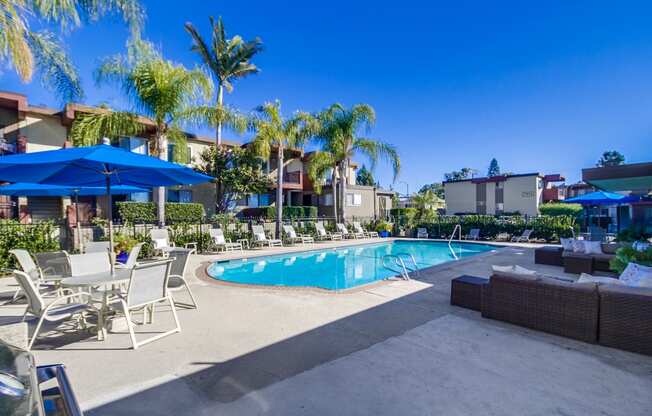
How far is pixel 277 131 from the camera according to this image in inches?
637

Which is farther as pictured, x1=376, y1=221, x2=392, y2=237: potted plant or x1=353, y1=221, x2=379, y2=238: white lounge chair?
x1=376, y1=221, x2=392, y2=237: potted plant

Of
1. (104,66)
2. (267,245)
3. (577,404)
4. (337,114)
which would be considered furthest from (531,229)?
(104,66)

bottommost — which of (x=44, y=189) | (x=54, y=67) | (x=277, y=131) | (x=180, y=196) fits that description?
(x=44, y=189)

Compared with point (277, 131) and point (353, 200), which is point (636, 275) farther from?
point (353, 200)

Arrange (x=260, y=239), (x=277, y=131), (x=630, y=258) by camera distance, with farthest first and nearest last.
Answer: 1. (x=277, y=131)
2. (x=260, y=239)
3. (x=630, y=258)

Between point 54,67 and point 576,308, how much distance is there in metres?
10.7

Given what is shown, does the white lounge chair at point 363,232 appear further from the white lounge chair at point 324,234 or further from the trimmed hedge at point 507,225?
the trimmed hedge at point 507,225

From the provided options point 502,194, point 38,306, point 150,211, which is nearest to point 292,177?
point 150,211

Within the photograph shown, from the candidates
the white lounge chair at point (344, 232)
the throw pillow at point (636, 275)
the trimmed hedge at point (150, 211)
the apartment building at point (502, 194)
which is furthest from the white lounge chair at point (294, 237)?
the apartment building at point (502, 194)

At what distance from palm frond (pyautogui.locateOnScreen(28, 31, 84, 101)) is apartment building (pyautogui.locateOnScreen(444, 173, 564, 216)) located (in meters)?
39.1

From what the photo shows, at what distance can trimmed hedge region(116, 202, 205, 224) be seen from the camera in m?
16.5

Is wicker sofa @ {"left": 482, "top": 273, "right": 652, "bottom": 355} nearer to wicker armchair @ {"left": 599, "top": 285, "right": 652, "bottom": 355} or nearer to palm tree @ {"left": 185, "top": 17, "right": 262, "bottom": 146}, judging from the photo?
wicker armchair @ {"left": 599, "top": 285, "right": 652, "bottom": 355}

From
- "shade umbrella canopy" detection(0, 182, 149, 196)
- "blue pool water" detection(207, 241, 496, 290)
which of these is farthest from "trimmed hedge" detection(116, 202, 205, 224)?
"shade umbrella canopy" detection(0, 182, 149, 196)

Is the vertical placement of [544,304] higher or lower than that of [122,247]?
lower
